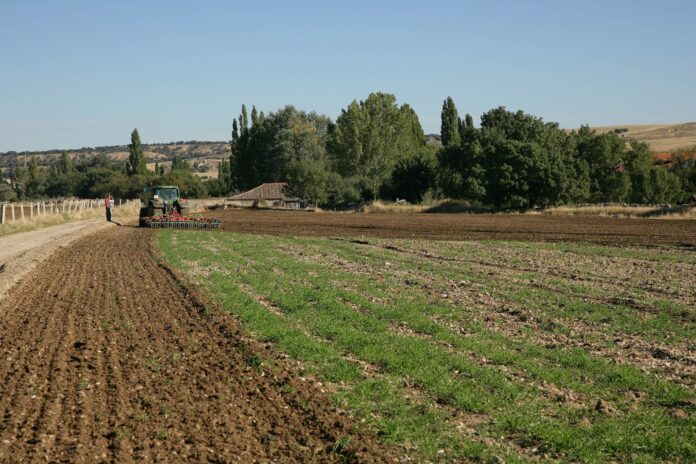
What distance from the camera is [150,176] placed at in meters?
127

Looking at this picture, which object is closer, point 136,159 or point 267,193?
point 267,193

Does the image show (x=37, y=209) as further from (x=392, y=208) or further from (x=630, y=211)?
(x=630, y=211)

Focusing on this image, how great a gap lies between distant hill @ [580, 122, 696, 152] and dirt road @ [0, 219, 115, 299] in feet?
445

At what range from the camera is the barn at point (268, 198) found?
96.6m

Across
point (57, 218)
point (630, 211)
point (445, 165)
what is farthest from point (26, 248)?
point (445, 165)

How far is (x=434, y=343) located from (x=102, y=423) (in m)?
5.72

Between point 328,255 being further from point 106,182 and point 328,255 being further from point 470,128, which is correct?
point 106,182

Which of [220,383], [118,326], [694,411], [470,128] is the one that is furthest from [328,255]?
[470,128]

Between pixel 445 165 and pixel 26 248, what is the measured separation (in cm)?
6284

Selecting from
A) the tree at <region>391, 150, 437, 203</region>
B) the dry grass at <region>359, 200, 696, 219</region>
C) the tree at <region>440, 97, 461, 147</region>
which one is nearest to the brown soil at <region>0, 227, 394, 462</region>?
the dry grass at <region>359, 200, 696, 219</region>

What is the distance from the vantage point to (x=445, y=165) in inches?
3474

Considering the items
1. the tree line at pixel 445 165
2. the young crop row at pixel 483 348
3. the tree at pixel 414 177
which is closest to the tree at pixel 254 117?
the tree line at pixel 445 165

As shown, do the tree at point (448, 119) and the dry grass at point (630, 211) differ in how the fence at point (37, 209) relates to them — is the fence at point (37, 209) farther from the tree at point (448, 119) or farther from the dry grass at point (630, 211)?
the tree at point (448, 119)

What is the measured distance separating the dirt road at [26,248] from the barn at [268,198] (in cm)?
4874
